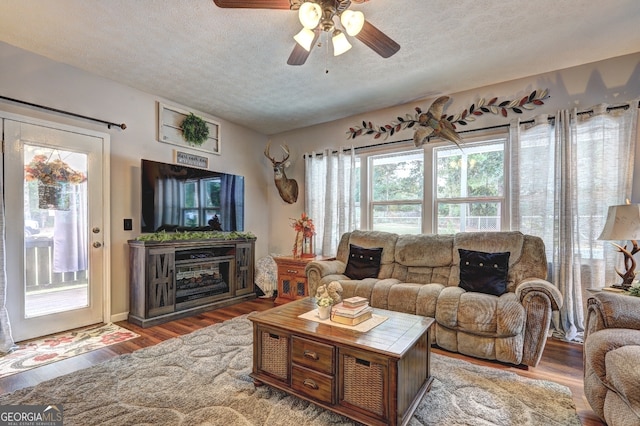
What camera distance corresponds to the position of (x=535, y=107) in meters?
3.20

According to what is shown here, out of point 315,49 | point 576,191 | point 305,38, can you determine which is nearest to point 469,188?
point 576,191

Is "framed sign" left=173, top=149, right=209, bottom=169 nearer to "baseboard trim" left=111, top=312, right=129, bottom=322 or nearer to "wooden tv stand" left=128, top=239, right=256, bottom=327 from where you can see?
"wooden tv stand" left=128, top=239, right=256, bottom=327

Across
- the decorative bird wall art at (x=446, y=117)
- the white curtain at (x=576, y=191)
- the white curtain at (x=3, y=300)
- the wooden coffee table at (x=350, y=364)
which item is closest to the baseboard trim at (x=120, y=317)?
the white curtain at (x=3, y=300)

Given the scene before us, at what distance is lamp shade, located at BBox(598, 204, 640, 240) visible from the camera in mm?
2182

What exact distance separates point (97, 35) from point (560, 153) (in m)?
4.31

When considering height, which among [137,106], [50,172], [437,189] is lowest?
[437,189]

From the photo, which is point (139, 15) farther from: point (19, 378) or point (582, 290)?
point (582, 290)

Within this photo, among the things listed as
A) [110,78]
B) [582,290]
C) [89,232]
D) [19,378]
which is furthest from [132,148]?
[582,290]

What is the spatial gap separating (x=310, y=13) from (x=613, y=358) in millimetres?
2393

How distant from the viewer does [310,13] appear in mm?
1804

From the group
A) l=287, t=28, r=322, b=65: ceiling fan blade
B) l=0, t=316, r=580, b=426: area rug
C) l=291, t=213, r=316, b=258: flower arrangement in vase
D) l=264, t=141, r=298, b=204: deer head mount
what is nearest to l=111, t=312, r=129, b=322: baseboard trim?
l=0, t=316, r=580, b=426: area rug

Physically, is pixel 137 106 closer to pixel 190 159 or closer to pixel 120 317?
pixel 190 159

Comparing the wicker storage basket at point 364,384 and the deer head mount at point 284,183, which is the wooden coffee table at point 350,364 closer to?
the wicker storage basket at point 364,384

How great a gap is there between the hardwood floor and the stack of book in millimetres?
1117
